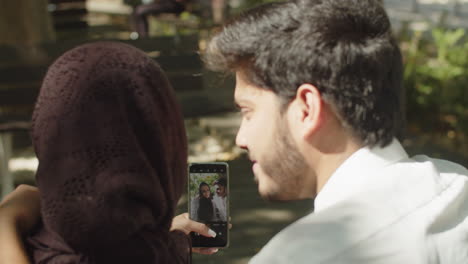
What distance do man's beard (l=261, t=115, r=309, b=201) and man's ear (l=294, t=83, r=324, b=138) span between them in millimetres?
63

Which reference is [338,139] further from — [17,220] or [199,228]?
[17,220]

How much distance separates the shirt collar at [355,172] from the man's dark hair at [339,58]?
1.2 inches

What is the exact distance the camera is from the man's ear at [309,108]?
162 centimetres

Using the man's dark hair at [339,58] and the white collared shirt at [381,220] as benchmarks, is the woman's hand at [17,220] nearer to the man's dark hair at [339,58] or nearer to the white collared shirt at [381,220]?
the white collared shirt at [381,220]

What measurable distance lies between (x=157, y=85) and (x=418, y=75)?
18.3 ft

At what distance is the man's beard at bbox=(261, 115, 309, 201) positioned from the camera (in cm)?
169

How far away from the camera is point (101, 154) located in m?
1.49

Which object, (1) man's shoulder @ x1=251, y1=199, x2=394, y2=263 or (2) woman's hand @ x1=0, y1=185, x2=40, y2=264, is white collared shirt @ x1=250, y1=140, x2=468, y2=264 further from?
(2) woman's hand @ x1=0, y1=185, x2=40, y2=264

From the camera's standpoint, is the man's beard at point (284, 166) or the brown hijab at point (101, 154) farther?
the man's beard at point (284, 166)

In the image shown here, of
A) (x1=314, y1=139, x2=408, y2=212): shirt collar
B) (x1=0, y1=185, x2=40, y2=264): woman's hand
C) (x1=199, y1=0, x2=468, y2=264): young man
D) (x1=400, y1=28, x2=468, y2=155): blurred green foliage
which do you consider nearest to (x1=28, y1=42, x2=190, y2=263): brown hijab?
(x1=0, y1=185, x2=40, y2=264): woman's hand

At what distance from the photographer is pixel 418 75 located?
266 inches

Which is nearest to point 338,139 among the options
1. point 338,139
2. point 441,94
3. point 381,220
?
point 338,139

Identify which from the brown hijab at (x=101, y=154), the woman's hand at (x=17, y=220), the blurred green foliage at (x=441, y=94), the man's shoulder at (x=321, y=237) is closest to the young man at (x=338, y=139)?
the man's shoulder at (x=321, y=237)

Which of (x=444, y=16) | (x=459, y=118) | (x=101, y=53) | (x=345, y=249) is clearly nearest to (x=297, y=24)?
(x=101, y=53)
